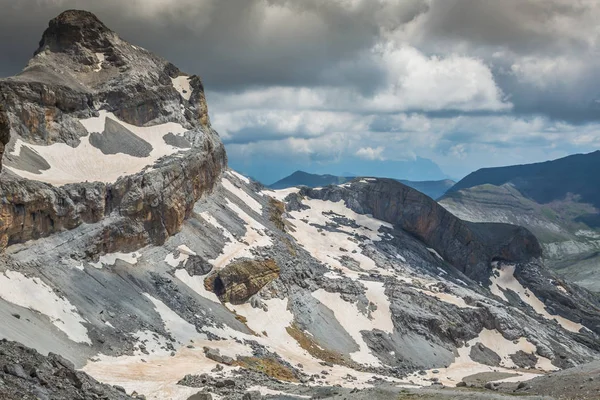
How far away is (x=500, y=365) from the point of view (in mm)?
116688

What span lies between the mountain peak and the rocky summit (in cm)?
42

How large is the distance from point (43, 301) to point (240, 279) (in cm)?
3885

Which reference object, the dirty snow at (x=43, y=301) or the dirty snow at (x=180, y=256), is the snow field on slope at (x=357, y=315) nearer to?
the dirty snow at (x=180, y=256)

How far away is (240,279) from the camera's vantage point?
9894 centimetres

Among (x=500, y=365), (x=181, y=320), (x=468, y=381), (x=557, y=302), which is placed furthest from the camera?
(x=557, y=302)

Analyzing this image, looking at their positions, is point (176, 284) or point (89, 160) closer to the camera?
point (176, 284)

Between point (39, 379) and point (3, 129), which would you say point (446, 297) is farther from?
point (3, 129)

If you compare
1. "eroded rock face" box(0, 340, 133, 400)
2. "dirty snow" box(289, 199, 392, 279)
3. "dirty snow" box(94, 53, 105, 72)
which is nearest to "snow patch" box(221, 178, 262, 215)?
"dirty snow" box(289, 199, 392, 279)

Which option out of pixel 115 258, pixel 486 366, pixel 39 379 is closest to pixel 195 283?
pixel 115 258

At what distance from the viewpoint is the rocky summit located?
189ft

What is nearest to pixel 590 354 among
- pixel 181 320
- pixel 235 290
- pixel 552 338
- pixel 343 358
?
pixel 552 338

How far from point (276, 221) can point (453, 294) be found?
1967 inches

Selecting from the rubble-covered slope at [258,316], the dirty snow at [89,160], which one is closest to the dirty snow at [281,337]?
the rubble-covered slope at [258,316]

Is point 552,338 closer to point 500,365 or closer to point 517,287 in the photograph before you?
point 500,365
